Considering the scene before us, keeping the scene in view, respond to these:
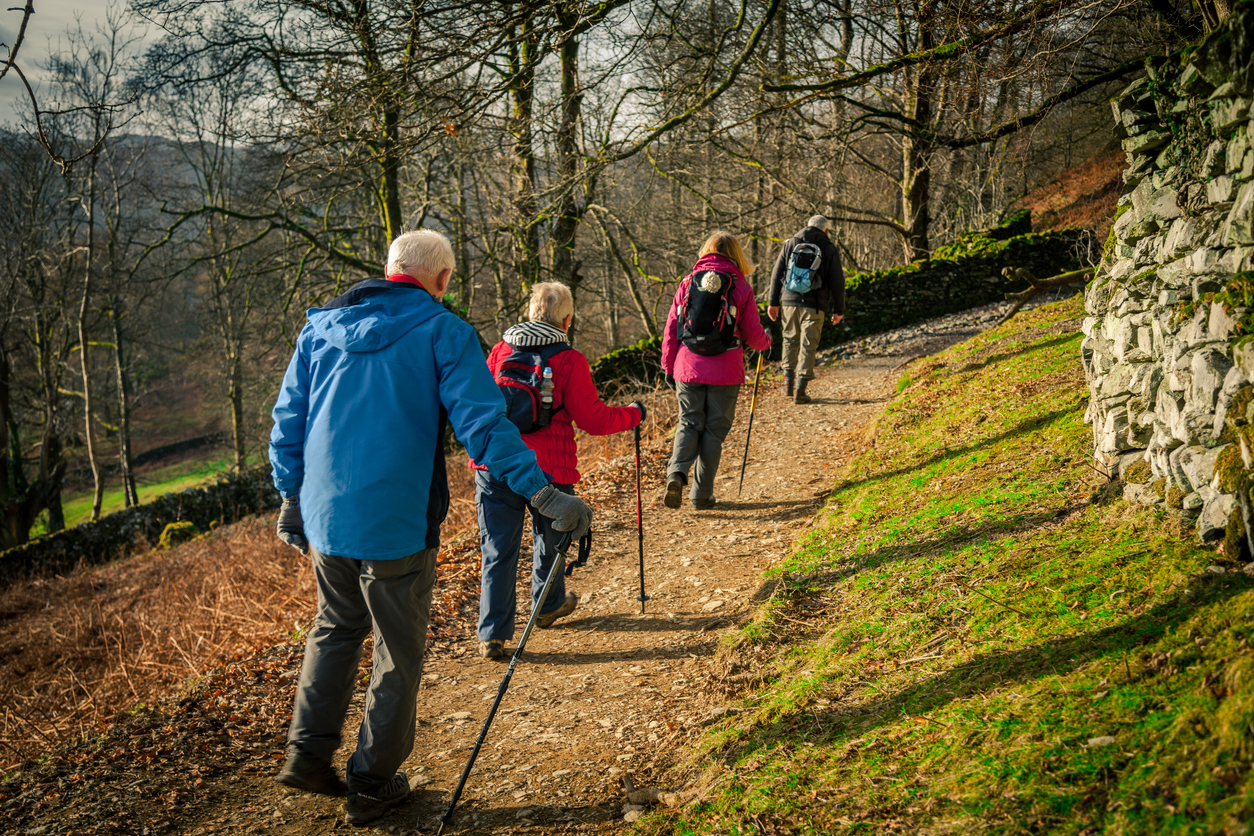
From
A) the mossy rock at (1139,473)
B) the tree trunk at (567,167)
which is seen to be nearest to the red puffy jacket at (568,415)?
the mossy rock at (1139,473)

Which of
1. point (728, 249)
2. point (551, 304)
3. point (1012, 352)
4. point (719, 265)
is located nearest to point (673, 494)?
point (719, 265)

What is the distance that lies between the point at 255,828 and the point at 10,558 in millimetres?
15526

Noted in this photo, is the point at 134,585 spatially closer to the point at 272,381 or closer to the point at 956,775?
the point at 956,775

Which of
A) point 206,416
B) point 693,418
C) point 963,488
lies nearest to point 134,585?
point 693,418

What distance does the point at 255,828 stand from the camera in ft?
9.83

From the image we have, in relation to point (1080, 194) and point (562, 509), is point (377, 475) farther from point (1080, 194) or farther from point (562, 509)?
point (1080, 194)

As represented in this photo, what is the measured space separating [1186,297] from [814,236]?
19.0 ft

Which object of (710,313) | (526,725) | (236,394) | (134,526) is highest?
(710,313)

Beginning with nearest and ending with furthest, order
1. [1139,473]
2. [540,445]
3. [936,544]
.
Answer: [1139,473]
[936,544]
[540,445]

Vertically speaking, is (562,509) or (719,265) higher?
(719,265)

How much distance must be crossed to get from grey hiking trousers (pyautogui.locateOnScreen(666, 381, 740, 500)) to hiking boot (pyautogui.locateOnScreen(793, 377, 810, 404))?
359 cm

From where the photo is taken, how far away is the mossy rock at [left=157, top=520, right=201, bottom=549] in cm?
1482

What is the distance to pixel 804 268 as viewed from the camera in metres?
8.72

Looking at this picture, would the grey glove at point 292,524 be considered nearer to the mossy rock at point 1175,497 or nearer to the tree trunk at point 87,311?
the mossy rock at point 1175,497
